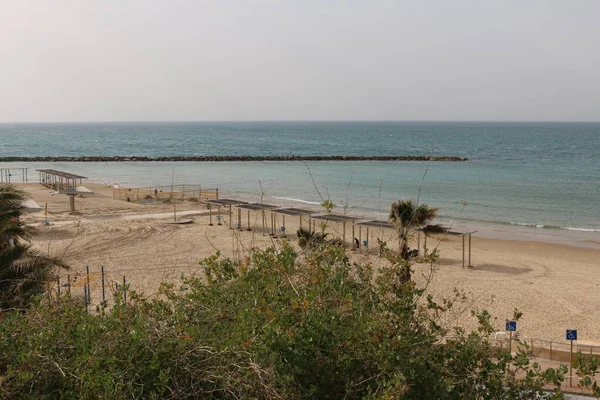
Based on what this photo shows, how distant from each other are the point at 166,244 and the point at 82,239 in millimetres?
3373

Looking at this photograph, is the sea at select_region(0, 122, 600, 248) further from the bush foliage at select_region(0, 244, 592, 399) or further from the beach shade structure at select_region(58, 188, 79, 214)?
the bush foliage at select_region(0, 244, 592, 399)

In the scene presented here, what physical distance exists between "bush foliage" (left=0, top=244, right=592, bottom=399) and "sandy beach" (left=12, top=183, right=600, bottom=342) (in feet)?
20.5

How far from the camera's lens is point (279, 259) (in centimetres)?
618

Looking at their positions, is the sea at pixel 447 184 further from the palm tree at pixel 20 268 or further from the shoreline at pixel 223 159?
the palm tree at pixel 20 268

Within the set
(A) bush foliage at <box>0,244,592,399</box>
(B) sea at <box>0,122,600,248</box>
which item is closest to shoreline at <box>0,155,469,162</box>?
(B) sea at <box>0,122,600,248</box>

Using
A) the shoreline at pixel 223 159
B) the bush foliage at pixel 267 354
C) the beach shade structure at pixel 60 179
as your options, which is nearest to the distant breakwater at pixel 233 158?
the shoreline at pixel 223 159

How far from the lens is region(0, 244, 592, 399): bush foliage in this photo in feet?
15.3

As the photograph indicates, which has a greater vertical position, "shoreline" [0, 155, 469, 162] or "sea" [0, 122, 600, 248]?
"shoreline" [0, 155, 469, 162]

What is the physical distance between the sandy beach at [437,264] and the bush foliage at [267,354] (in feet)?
20.5

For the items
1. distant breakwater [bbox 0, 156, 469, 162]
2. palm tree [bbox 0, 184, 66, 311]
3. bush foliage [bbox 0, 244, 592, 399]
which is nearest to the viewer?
bush foliage [bbox 0, 244, 592, 399]

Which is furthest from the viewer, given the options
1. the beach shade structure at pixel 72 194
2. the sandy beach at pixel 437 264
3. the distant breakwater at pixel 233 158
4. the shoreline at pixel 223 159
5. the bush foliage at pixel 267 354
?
the distant breakwater at pixel 233 158

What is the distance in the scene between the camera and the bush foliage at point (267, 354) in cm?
465

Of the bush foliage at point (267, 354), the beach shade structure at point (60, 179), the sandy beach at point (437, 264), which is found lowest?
the sandy beach at point (437, 264)

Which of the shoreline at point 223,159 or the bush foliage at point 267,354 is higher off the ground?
the bush foliage at point 267,354
